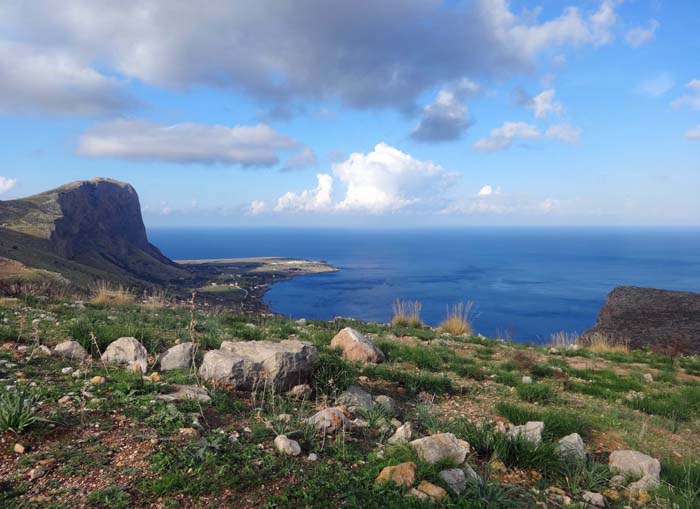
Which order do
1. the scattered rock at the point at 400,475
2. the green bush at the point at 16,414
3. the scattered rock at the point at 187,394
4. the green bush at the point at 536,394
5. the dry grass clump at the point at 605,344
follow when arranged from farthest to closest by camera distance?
the dry grass clump at the point at 605,344 < the green bush at the point at 536,394 < the scattered rock at the point at 187,394 < the green bush at the point at 16,414 < the scattered rock at the point at 400,475

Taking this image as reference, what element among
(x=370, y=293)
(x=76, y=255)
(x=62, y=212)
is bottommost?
(x=370, y=293)

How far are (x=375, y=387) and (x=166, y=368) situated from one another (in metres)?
3.22

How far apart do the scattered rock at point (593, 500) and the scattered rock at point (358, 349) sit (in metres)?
4.76

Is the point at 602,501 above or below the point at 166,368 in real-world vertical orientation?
below

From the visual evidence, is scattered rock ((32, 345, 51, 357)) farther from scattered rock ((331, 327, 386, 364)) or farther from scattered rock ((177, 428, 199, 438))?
scattered rock ((331, 327, 386, 364))

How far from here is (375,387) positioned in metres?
6.51

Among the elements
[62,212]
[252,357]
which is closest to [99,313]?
[252,357]

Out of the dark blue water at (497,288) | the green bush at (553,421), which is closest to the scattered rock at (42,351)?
the green bush at (553,421)

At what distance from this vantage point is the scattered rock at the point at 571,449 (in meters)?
4.03

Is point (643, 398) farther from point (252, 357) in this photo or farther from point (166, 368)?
point (166, 368)

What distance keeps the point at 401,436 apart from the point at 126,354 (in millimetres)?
4114

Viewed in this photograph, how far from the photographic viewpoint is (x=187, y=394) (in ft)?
15.0

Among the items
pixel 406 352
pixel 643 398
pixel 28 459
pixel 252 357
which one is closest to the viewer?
pixel 28 459

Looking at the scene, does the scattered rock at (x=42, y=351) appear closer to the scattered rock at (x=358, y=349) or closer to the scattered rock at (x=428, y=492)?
the scattered rock at (x=358, y=349)
